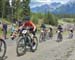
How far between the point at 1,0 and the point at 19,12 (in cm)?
494

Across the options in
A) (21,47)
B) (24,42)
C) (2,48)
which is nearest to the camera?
(2,48)

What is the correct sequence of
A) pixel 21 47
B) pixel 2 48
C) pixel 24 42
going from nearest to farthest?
pixel 2 48 → pixel 21 47 → pixel 24 42

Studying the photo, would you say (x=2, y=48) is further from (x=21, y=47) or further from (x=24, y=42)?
(x=24, y=42)

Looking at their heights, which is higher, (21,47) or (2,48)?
(2,48)

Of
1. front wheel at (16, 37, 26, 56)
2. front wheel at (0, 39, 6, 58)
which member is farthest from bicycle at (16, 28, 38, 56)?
front wheel at (0, 39, 6, 58)

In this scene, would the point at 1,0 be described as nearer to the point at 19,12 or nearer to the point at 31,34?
the point at 19,12

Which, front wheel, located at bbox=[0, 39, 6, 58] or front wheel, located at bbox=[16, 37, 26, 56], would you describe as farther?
front wheel, located at bbox=[16, 37, 26, 56]

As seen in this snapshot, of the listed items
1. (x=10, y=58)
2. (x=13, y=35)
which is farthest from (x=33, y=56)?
(x=13, y=35)

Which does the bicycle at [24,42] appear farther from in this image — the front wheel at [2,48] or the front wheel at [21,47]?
the front wheel at [2,48]

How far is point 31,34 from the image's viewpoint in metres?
15.4

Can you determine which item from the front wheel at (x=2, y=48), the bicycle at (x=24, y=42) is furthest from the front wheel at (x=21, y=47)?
the front wheel at (x=2, y=48)

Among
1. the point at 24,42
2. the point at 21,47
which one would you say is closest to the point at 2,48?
the point at 21,47

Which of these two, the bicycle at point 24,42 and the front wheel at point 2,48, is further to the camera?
the bicycle at point 24,42

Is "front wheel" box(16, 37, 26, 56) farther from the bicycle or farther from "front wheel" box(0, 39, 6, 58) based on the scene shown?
"front wheel" box(0, 39, 6, 58)
